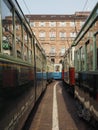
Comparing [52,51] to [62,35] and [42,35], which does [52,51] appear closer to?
[42,35]

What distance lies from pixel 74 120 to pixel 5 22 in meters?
5.28

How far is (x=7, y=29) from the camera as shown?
4.98m

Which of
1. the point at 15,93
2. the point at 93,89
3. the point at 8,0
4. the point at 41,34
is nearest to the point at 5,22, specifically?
the point at 8,0

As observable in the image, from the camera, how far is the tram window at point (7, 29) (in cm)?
467

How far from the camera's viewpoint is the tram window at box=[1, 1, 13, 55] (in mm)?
4672

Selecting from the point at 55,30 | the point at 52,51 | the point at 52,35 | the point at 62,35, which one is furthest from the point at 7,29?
the point at 55,30

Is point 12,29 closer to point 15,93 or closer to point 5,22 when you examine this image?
point 5,22

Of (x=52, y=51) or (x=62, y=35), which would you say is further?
(x=62, y=35)

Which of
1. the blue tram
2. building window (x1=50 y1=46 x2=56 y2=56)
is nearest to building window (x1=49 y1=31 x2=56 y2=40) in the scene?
building window (x1=50 y1=46 x2=56 y2=56)

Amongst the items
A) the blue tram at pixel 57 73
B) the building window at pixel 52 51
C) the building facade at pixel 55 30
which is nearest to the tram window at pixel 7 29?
the blue tram at pixel 57 73

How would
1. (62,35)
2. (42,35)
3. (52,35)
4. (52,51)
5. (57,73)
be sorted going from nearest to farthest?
1. (57,73)
2. (52,51)
3. (52,35)
4. (42,35)
5. (62,35)

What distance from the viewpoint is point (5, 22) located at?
4879mm

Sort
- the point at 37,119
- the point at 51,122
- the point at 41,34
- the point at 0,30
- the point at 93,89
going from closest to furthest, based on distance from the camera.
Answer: the point at 0,30 < the point at 93,89 < the point at 51,122 < the point at 37,119 < the point at 41,34

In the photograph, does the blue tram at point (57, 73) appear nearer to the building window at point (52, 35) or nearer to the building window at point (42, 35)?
the building window at point (52, 35)
